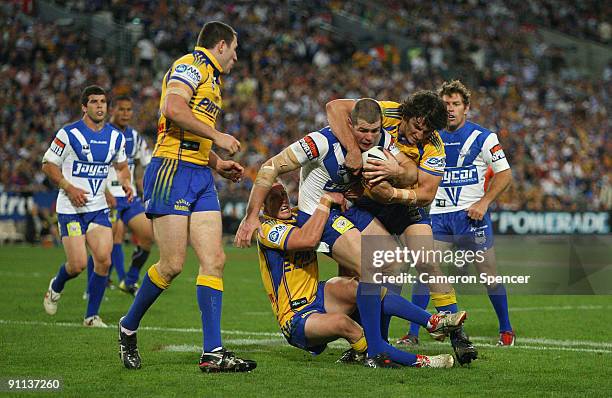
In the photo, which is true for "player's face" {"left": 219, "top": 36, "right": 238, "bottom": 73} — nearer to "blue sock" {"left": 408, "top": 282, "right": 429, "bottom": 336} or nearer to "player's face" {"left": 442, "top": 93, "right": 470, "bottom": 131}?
"player's face" {"left": 442, "top": 93, "right": 470, "bottom": 131}

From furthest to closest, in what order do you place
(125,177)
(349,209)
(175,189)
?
1. (125,177)
2. (349,209)
3. (175,189)

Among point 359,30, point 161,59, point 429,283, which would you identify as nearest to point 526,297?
point 429,283

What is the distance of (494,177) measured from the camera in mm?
9953

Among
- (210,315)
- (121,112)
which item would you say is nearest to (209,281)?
(210,315)

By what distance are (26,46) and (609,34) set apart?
2259cm

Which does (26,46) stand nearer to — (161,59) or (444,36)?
(161,59)

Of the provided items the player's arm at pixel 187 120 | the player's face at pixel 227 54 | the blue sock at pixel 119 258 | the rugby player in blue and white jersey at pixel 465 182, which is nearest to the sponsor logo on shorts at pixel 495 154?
the rugby player in blue and white jersey at pixel 465 182

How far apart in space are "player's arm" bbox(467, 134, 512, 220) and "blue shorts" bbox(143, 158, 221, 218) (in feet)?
9.94

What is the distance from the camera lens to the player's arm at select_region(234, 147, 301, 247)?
7.61 m

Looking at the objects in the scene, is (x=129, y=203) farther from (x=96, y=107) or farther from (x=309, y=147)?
(x=309, y=147)

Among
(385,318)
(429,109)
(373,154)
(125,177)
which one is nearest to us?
(373,154)

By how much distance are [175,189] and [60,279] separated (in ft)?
13.6

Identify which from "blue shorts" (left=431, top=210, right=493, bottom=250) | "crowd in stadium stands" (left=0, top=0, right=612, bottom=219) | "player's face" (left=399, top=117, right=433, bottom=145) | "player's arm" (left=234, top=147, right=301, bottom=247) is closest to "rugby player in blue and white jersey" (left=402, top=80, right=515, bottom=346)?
"blue shorts" (left=431, top=210, right=493, bottom=250)

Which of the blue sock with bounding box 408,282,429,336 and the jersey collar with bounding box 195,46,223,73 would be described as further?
the blue sock with bounding box 408,282,429,336
